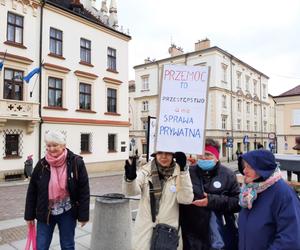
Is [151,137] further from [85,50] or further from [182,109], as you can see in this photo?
[85,50]

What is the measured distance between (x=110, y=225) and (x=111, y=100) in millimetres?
19119

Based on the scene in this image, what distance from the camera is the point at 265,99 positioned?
5028 cm

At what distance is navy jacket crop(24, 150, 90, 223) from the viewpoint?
363 cm

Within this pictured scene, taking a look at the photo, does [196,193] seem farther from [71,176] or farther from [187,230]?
[71,176]

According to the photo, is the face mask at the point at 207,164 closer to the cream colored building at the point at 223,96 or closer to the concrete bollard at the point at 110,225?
the concrete bollard at the point at 110,225

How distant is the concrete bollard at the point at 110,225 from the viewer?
16.8 feet

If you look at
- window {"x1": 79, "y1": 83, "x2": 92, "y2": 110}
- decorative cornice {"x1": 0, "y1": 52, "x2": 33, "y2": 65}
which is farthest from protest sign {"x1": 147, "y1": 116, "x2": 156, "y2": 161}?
window {"x1": 79, "y1": 83, "x2": 92, "y2": 110}

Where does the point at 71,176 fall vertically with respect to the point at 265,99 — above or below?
below

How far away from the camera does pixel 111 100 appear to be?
2372cm

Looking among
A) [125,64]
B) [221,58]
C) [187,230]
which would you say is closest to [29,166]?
[125,64]

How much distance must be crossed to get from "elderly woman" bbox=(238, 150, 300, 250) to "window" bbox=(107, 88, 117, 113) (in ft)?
70.0

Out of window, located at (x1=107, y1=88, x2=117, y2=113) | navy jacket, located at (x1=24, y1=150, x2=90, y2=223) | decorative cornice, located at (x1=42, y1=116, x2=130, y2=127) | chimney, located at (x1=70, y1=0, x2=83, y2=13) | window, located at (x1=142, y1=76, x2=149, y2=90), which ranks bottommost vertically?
navy jacket, located at (x1=24, y1=150, x2=90, y2=223)

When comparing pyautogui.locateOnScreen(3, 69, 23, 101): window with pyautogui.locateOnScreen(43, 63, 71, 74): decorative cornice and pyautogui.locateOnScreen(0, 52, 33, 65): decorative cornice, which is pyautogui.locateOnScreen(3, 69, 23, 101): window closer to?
pyautogui.locateOnScreen(0, 52, 33, 65): decorative cornice

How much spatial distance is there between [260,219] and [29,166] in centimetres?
Answer: 1637
